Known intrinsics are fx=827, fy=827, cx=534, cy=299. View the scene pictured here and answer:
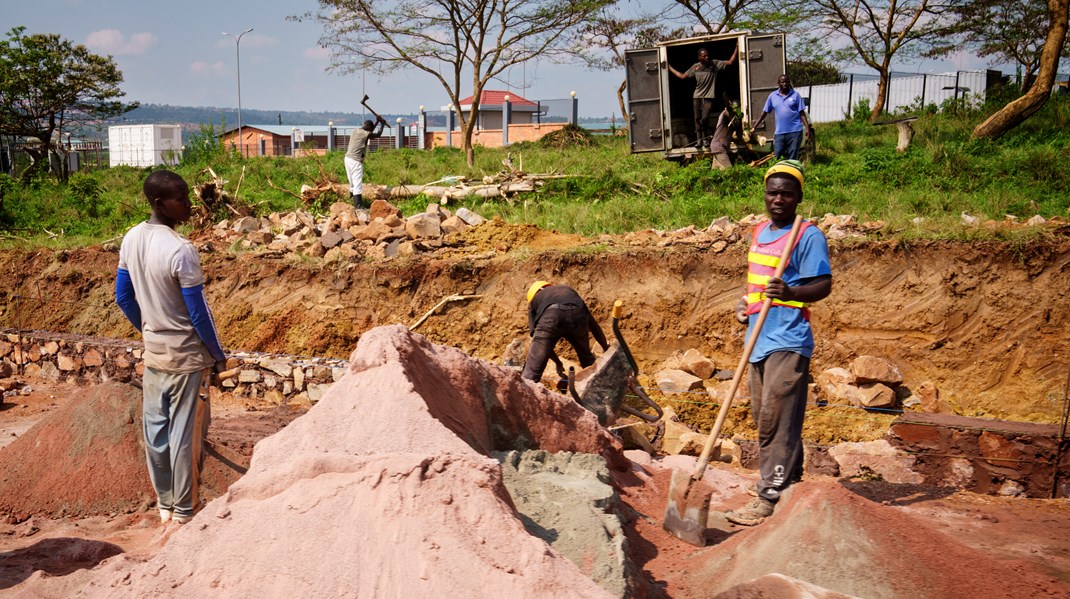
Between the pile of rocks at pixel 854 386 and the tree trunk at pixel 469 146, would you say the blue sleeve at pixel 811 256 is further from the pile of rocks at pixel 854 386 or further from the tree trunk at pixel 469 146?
the tree trunk at pixel 469 146

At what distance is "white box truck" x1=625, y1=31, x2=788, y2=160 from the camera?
41.6ft

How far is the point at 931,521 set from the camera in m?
4.35

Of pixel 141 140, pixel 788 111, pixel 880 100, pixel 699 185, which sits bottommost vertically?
pixel 699 185

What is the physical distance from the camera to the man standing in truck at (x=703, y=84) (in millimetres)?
12719

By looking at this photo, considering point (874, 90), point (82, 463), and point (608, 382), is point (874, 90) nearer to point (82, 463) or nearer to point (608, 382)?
point (608, 382)

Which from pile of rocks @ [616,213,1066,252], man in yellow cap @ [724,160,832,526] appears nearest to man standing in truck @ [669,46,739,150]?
pile of rocks @ [616,213,1066,252]

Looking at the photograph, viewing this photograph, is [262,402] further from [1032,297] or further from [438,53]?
[438,53]

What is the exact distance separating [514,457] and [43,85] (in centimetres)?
2749

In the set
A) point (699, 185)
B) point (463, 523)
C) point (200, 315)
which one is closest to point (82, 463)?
point (200, 315)

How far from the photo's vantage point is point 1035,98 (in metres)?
12.5

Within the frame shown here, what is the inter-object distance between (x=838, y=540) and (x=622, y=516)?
960 millimetres

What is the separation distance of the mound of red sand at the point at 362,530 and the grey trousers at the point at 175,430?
0.86 metres

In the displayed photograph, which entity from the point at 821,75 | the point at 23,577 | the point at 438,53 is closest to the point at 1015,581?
the point at 23,577

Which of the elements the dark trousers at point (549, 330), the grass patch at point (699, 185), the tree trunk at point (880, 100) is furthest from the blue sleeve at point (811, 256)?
the tree trunk at point (880, 100)
